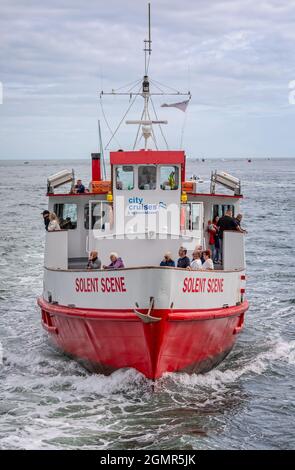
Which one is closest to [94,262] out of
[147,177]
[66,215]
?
[147,177]

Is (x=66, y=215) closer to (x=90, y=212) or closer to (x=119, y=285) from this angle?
(x=90, y=212)

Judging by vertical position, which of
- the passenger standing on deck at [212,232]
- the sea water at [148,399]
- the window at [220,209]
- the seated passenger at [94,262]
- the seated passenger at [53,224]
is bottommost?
the sea water at [148,399]

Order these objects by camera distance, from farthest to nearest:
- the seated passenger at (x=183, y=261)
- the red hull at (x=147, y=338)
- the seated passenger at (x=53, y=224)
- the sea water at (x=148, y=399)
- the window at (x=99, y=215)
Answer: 1. the window at (x=99, y=215)
2. the seated passenger at (x=53, y=224)
3. the seated passenger at (x=183, y=261)
4. the red hull at (x=147, y=338)
5. the sea water at (x=148, y=399)

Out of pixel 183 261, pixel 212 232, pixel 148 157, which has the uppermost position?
pixel 148 157

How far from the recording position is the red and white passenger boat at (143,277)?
1598 cm

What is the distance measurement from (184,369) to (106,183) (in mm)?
6605

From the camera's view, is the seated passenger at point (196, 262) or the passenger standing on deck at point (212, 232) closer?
the seated passenger at point (196, 262)

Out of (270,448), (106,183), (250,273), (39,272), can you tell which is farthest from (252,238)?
(270,448)

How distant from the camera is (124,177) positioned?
2011 cm

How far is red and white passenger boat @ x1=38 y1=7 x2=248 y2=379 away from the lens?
16.0m

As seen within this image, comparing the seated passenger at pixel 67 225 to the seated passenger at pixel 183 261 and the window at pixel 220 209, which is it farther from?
the seated passenger at pixel 183 261

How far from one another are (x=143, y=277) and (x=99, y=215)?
19.6 ft

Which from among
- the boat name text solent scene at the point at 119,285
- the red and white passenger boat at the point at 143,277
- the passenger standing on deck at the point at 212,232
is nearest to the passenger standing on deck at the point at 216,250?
the passenger standing on deck at the point at 212,232

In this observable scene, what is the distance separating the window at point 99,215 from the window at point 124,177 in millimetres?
699
